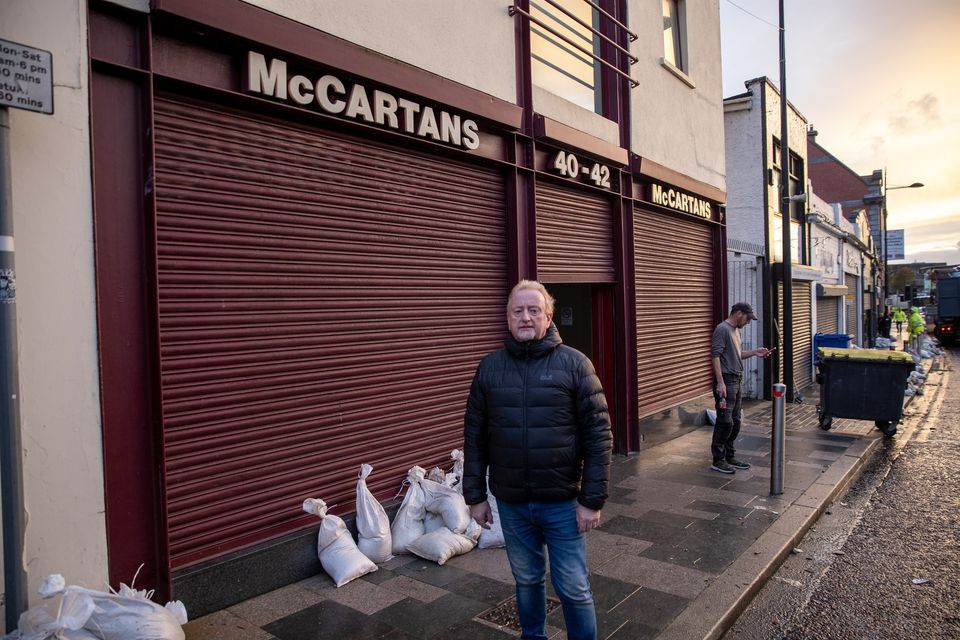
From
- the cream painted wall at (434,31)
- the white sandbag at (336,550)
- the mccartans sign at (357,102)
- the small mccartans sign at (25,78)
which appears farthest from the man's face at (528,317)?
the cream painted wall at (434,31)

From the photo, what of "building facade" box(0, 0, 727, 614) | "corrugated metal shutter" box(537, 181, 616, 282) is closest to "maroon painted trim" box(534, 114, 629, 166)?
"building facade" box(0, 0, 727, 614)

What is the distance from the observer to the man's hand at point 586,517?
3.12 m

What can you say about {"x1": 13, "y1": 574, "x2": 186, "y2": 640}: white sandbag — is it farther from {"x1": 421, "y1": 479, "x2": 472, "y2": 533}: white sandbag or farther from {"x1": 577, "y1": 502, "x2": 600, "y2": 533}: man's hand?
{"x1": 421, "y1": 479, "x2": 472, "y2": 533}: white sandbag

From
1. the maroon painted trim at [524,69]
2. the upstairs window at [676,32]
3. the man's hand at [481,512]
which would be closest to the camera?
the man's hand at [481,512]

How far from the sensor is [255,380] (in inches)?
175

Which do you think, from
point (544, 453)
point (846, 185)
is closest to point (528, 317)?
point (544, 453)

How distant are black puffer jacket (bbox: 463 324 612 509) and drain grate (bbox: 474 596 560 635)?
1022 mm

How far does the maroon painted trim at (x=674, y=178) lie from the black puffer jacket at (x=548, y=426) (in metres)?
6.37

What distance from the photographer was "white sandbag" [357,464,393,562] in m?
4.75

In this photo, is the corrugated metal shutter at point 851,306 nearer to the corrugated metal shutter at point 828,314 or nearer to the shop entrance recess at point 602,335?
the corrugated metal shutter at point 828,314

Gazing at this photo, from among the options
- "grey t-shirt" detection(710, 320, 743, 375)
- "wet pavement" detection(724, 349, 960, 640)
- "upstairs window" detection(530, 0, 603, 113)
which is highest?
"upstairs window" detection(530, 0, 603, 113)

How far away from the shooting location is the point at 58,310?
3367 millimetres

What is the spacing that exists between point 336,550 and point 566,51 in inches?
249

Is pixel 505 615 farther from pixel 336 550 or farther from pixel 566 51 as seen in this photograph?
pixel 566 51
